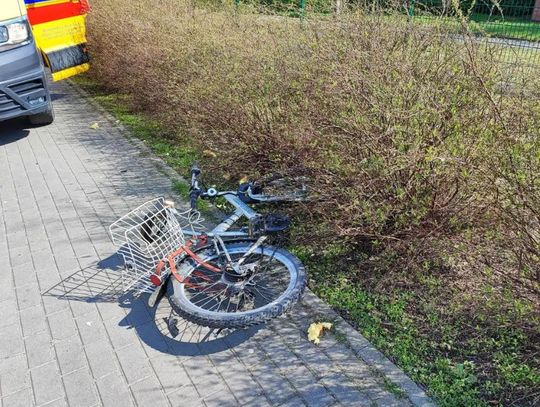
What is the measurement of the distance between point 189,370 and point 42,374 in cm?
92

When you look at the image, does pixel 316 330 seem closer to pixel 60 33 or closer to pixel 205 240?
pixel 205 240

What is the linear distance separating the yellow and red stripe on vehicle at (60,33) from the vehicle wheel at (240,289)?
5.48 m

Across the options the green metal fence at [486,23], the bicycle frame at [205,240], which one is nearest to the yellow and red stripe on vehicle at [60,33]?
the bicycle frame at [205,240]

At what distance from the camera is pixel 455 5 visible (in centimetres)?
306

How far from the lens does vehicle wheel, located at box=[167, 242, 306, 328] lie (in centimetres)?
292

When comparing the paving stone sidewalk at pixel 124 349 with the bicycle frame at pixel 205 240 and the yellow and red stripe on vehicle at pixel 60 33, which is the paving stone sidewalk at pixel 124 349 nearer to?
the bicycle frame at pixel 205 240

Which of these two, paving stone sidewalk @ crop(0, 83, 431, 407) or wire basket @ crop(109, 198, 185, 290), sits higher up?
wire basket @ crop(109, 198, 185, 290)

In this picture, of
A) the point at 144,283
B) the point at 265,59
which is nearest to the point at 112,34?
the point at 265,59

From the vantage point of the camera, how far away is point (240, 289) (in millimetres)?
3223

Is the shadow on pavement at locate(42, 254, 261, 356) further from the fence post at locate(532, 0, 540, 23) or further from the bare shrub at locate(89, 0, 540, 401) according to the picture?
the fence post at locate(532, 0, 540, 23)

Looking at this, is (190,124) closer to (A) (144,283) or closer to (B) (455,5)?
(A) (144,283)

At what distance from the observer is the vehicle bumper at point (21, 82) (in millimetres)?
6137

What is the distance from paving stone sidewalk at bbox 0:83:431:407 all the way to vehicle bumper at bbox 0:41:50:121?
2214 millimetres

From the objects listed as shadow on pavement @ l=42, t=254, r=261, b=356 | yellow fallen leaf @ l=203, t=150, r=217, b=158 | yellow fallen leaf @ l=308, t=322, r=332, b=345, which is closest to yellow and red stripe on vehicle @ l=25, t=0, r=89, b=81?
yellow fallen leaf @ l=203, t=150, r=217, b=158
